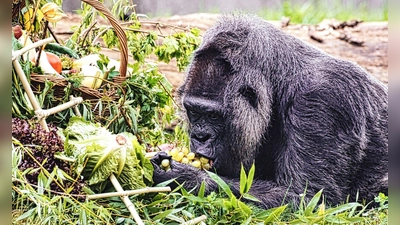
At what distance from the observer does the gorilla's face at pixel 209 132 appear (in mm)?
2596

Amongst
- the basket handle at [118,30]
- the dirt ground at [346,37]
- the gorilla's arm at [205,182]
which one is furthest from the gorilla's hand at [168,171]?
the dirt ground at [346,37]

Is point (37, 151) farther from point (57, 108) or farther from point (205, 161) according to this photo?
point (205, 161)

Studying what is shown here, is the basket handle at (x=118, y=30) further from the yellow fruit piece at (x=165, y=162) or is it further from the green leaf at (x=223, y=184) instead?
the green leaf at (x=223, y=184)

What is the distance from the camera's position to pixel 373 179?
270cm

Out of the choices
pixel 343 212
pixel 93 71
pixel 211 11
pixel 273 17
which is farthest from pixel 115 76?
pixel 343 212

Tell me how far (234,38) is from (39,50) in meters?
0.87

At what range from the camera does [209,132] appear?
2600 millimetres

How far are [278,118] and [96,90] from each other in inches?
33.4

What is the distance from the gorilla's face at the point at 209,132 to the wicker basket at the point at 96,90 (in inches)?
14.6

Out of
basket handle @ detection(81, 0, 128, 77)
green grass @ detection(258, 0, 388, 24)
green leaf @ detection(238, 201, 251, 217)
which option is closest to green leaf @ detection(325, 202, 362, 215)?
green leaf @ detection(238, 201, 251, 217)

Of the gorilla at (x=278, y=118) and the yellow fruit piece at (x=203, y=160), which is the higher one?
the gorilla at (x=278, y=118)

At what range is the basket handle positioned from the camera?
2.54 metres

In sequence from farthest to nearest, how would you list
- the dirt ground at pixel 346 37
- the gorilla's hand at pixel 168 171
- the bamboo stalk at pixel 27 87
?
the dirt ground at pixel 346 37 → the gorilla's hand at pixel 168 171 → the bamboo stalk at pixel 27 87

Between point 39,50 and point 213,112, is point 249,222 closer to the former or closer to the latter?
point 213,112
